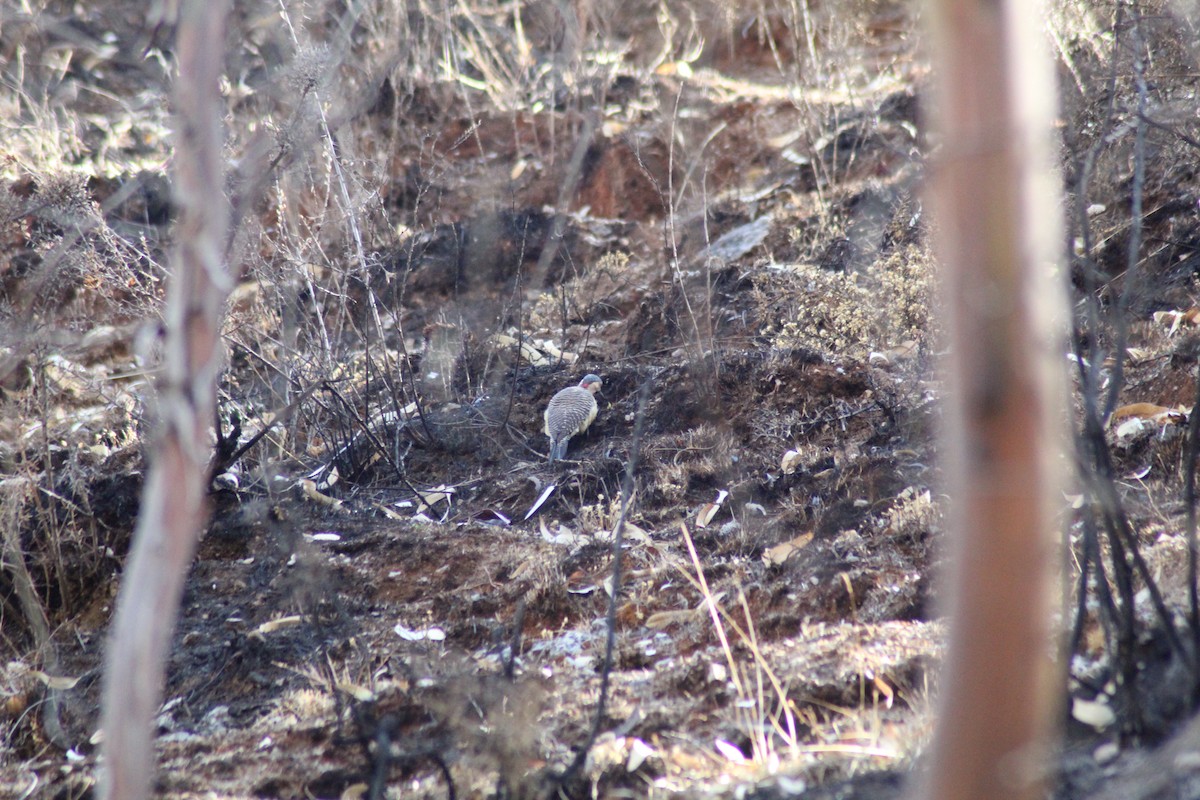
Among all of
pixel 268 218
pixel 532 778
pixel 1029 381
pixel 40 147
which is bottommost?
pixel 532 778

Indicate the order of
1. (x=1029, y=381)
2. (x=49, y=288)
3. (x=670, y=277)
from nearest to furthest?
1. (x=1029, y=381)
2. (x=49, y=288)
3. (x=670, y=277)

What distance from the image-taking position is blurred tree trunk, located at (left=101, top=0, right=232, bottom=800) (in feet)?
4.81

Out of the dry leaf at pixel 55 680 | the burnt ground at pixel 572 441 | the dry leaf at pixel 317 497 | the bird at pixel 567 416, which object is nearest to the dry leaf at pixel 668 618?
the burnt ground at pixel 572 441

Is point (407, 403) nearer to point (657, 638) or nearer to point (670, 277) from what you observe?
point (670, 277)

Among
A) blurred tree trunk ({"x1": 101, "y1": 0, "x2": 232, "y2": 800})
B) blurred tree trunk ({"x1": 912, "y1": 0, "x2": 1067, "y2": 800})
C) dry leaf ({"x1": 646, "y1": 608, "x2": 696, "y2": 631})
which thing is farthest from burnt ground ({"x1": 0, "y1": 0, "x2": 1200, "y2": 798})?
blurred tree trunk ({"x1": 912, "y1": 0, "x2": 1067, "y2": 800})

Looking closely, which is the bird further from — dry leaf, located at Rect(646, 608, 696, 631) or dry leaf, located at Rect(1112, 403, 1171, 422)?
dry leaf, located at Rect(1112, 403, 1171, 422)

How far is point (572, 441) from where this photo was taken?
517 centimetres

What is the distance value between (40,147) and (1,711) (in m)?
5.72

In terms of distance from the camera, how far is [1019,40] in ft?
4.05

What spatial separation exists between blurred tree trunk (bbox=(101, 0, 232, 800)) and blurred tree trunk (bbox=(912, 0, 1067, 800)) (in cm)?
112

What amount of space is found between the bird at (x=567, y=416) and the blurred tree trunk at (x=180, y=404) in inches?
135

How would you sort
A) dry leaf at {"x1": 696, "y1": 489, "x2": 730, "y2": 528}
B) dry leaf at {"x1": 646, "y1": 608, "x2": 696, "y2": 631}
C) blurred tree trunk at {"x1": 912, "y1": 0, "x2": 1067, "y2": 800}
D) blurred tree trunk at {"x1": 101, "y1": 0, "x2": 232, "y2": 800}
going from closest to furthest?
blurred tree trunk at {"x1": 912, "y1": 0, "x2": 1067, "y2": 800}, blurred tree trunk at {"x1": 101, "y1": 0, "x2": 232, "y2": 800}, dry leaf at {"x1": 646, "y1": 608, "x2": 696, "y2": 631}, dry leaf at {"x1": 696, "y1": 489, "x2": 730, "y2": 528}

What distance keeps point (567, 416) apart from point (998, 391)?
12.5 feet

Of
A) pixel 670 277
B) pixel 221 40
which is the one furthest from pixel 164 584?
pixel 670 277
